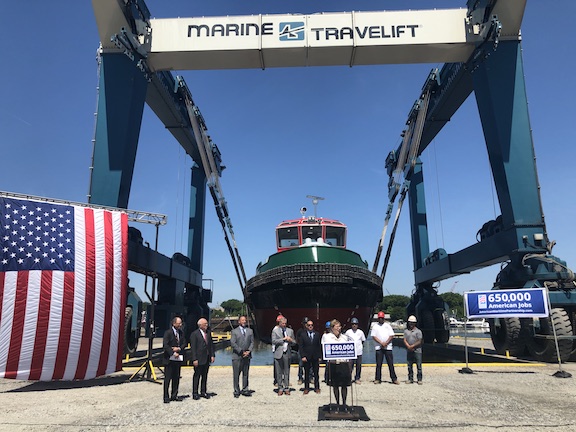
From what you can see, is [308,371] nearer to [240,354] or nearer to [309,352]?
[309,352]

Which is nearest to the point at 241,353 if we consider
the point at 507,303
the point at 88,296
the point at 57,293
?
the point at 88,296

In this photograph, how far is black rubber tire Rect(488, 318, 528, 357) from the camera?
13.5 m

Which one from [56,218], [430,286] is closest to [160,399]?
[56,218]

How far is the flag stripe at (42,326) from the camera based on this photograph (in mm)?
8211

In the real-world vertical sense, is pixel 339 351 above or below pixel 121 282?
below

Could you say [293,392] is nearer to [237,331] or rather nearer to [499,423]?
[237,331]

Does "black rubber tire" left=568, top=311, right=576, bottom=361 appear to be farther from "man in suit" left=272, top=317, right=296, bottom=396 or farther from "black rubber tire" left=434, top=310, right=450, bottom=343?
"black rubber tire" left=434, top=310, right=450, bottom=343

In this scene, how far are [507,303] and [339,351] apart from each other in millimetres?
7219

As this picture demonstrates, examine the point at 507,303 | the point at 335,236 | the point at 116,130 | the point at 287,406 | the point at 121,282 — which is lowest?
the point at 287,406

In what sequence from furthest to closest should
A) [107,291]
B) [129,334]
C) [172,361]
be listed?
[129,334]
[107,291]
[172,361]

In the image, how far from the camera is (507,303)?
11.0 meters

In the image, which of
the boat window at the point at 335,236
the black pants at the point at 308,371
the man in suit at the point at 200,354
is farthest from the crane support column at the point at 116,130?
the black pants at the point at 308,371

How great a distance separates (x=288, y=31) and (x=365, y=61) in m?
3.78

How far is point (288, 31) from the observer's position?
1703cm
